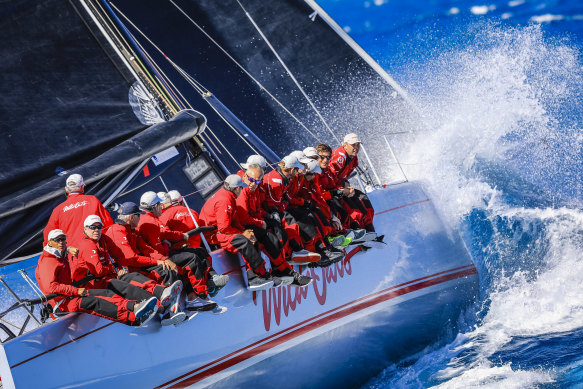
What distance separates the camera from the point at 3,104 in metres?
3.82

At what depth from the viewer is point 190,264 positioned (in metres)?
3.64

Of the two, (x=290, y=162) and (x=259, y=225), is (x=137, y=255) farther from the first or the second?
(x=290, y=162)

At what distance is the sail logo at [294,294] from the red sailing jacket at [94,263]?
110 cm

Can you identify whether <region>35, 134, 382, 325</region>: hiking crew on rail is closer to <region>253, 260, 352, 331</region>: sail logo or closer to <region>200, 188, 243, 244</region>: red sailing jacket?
<region>200, 188, 243, 244</region>: red sailing jacket

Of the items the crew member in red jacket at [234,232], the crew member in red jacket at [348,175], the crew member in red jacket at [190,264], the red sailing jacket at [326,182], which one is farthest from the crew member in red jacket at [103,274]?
the crew member in red jacket at [348,175]


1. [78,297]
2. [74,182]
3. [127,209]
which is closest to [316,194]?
[127,209]

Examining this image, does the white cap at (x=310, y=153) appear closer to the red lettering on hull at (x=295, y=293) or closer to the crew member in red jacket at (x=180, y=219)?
the red lettering on hull at (x=295, y=293)

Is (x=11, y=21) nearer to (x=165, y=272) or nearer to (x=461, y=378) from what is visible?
(x=165, y=272)

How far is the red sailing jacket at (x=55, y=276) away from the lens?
3170mm

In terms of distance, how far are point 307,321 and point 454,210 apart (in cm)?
234

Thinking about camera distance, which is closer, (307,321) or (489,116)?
(307,321)

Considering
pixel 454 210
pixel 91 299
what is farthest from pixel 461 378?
pixel 91 299

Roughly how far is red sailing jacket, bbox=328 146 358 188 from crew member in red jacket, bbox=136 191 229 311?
5.52ft

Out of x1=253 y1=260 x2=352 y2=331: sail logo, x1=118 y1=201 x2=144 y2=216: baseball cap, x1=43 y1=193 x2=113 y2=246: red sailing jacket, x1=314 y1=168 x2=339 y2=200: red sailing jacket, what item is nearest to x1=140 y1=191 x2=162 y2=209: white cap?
x1=118 y1=201 x2=144 y2=216: baseball cap
